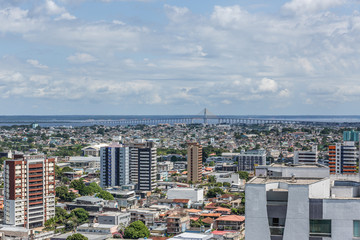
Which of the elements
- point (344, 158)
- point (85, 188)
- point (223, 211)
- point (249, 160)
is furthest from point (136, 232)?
point (249, 160)

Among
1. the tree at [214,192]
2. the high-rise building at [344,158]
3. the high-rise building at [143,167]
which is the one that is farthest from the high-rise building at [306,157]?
the high-rise building at [143,167]

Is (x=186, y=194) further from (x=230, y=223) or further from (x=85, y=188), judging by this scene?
(x=230, y=223)

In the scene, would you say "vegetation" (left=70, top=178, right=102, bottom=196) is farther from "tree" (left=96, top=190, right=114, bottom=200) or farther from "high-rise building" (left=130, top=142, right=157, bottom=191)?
"high-rise building" (left=130, top=142, right=157, bottom=191)

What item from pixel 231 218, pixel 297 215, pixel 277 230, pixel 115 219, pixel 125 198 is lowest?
pixel 125 198

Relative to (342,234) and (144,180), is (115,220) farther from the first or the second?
(342,234)

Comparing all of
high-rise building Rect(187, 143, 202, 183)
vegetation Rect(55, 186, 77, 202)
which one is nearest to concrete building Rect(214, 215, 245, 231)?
vegetation Rect(55, 186, 77, 202)

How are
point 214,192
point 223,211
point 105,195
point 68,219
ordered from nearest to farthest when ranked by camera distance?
point 68,219, point 223,211, point 105,195, point 214,192
